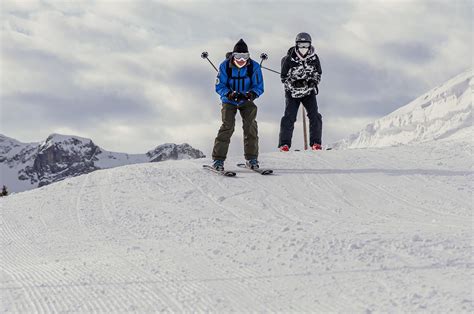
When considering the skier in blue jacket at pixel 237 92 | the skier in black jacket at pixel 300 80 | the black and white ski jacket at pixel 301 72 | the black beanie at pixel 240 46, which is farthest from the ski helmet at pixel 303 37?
the black beanie at pixel 240 46

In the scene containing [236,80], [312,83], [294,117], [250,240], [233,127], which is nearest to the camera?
[250,240]

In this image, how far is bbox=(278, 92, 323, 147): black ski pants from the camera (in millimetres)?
11375

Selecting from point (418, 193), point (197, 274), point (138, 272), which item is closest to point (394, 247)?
point (197, 274)

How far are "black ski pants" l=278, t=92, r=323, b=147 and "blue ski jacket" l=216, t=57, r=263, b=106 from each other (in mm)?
1990

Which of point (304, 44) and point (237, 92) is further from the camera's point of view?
point (304, 44)

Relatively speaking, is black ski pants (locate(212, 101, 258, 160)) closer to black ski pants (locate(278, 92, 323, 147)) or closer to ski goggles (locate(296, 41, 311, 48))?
black ski pants (locate(278, 92, 323, 147))

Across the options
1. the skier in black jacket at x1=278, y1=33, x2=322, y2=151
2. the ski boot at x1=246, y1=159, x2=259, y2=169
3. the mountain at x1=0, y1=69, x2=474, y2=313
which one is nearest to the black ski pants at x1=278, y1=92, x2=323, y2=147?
the skier in black jacket at x1=278, y1=33, x2=322, y2=151

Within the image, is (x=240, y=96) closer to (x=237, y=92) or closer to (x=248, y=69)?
(x=237, y=92)

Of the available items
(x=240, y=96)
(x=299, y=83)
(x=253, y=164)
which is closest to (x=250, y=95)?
(x=240, y=96)

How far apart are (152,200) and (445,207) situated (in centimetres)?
409

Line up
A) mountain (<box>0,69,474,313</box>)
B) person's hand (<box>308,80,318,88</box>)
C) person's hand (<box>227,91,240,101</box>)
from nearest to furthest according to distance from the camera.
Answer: mountain (<box>0,69,474,313</box>)
person's hand (<box>227,91,240,101</box>)
person's hand (<box>308,80,318,88</box>)

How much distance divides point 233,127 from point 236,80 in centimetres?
84

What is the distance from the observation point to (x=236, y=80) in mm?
9500

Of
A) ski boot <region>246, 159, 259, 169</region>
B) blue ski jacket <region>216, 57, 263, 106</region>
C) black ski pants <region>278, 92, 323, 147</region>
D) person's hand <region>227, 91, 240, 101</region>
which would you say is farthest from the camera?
black ski pants <region>278, 92, 323, 147</region>
